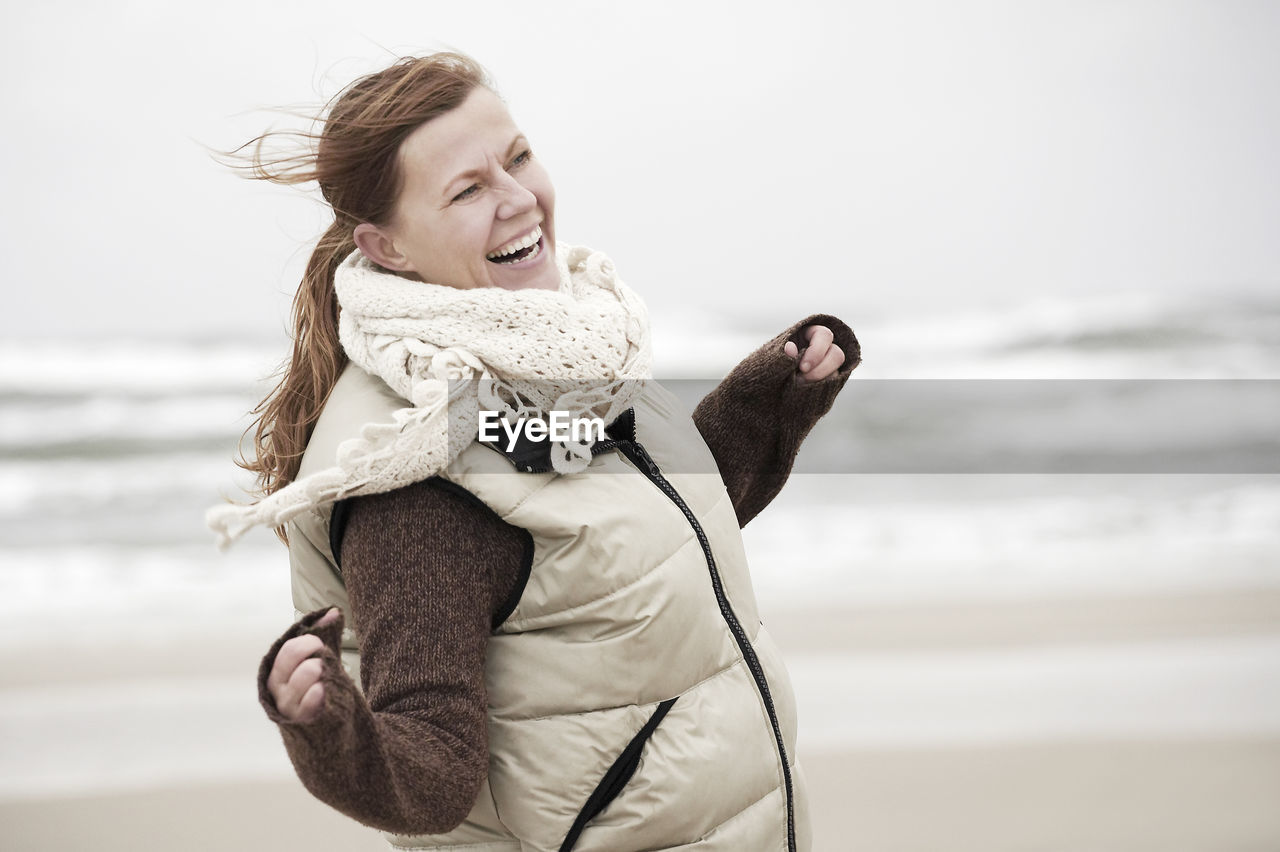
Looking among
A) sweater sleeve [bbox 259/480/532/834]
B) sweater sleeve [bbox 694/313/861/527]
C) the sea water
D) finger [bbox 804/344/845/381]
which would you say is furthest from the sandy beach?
sweater sleeve [bbox 259/480/532/834]

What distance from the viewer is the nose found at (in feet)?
4.12

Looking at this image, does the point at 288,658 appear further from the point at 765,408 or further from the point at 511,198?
the point at 765,408

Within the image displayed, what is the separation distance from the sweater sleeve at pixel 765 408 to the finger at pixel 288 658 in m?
0.81

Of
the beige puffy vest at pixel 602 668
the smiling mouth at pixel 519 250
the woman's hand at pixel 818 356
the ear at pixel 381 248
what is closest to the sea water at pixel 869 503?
the ear at pixel 381 248

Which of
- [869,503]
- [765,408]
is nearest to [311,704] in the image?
[765,408]

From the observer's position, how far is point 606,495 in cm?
117

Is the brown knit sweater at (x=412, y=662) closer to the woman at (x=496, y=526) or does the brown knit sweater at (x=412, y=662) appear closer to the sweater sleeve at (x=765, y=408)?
the woman at (x=496, y=526)

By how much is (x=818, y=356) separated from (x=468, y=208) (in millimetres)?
544

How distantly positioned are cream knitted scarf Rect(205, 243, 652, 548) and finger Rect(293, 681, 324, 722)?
25 centimetres

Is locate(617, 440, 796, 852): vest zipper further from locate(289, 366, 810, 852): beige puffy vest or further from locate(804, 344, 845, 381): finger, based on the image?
locate(804, 344, 845, 381): finger

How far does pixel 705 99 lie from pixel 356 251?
6.69 metres

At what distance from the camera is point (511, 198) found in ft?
4.13

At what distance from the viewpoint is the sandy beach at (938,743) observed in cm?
240

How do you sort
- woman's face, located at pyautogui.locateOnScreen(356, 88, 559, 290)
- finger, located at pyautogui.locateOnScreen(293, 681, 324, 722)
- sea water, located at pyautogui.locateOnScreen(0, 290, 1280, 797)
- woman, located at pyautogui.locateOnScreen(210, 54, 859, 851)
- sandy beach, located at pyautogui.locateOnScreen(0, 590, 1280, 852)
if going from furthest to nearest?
sea water, located at pyautogui.locateOnScreen(0, 290, 1280, 797), sandy beach, located at pyautogui.locateOnScreen(0, 590, 1280, 852), woman's face, located at pyautogui.locateOnScreen(356, 88, 559, 290), woman, located at pyautogui.locateOnScreen(210, 54, 859, 851), finger, located at pyautogui.locateOnScreen(293, 681, 324, 722)
